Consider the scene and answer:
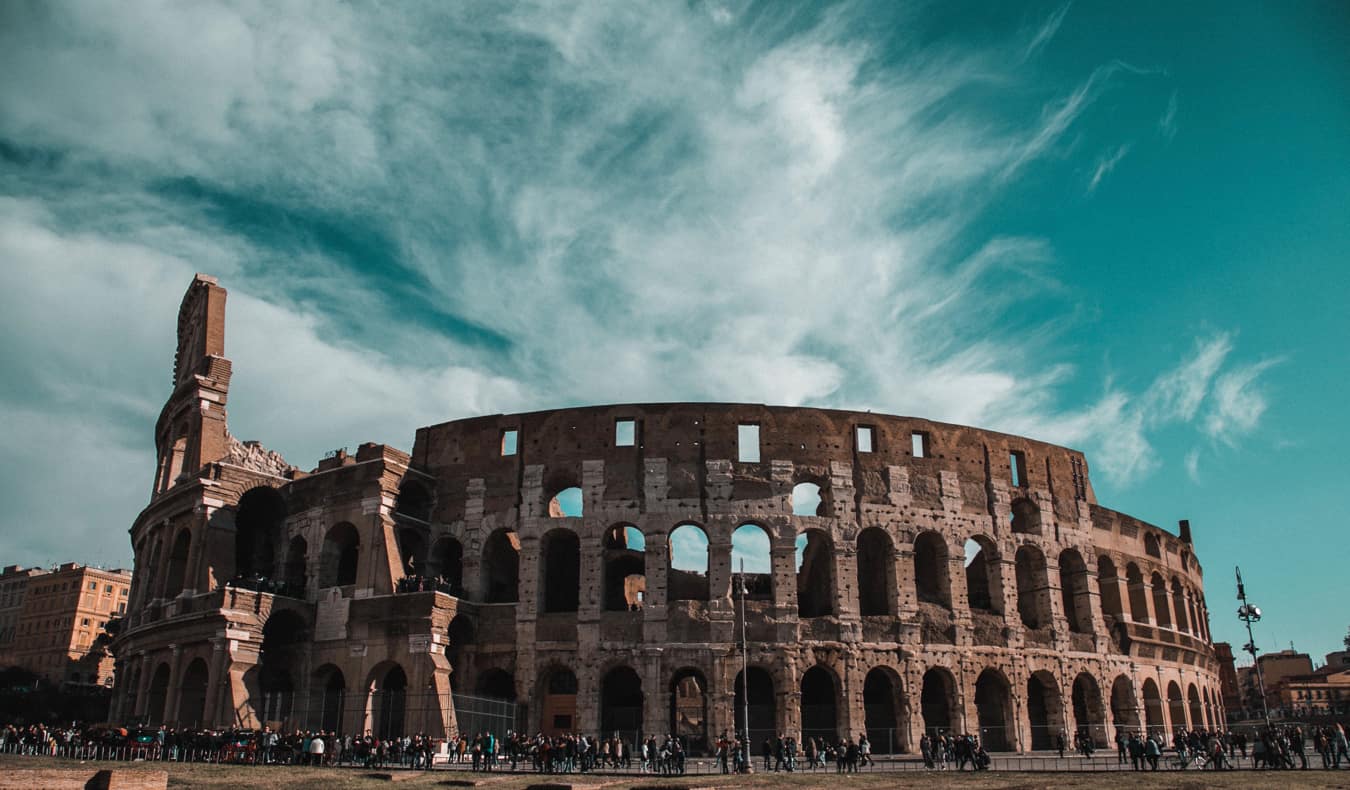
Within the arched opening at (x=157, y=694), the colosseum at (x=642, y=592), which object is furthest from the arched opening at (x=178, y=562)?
the arched opening at (x=157, y=694)

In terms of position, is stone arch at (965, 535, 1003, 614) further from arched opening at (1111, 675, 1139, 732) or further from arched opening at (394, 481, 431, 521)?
arched opening at (394, 481, 431, 521)

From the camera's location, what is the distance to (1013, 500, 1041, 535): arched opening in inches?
1447

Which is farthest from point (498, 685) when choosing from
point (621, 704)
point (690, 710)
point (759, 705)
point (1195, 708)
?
point (1195, 708)

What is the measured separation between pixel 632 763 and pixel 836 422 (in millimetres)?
13033

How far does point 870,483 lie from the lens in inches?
1353

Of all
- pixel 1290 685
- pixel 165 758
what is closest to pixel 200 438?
pixel 165 758

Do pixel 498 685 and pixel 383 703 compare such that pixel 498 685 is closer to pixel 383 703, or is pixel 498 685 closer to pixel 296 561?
pixel 383 703

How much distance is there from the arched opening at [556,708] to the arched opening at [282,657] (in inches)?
322

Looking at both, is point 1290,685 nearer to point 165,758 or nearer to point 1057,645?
point 1057,645

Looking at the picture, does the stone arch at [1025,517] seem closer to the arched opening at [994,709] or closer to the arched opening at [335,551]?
the arched opening at [994,709]

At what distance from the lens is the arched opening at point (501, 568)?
34094 mm

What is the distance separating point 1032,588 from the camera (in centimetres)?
3650

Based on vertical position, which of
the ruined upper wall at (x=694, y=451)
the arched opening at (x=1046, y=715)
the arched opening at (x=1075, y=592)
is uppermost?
the ruined upper wall at (x=694, y=451)

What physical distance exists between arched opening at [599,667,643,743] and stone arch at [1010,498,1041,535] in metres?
14.8
